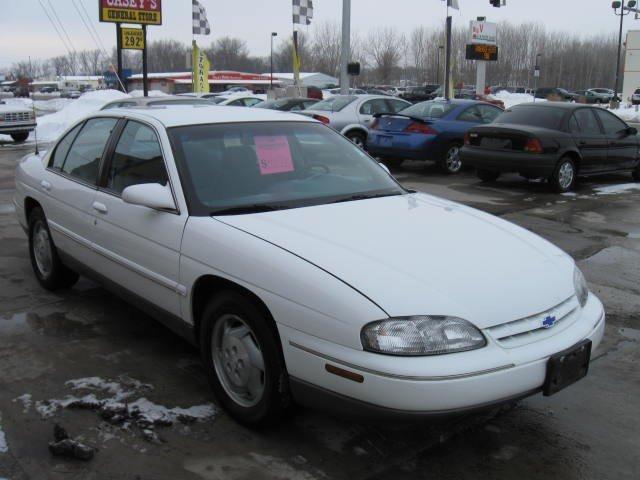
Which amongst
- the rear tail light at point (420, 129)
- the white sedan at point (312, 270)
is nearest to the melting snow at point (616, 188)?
the rear tail light at point (420, 129)

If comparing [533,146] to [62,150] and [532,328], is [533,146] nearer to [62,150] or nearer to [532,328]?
[62,150]

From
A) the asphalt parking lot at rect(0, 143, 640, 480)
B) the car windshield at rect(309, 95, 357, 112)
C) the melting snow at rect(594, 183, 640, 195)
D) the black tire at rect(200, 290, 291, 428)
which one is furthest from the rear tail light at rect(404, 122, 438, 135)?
the black tire at rect(200, 290, 291, 428)

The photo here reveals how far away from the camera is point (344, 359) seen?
257 cm

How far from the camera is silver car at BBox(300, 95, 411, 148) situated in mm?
14047

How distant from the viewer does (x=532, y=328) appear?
2.76 meters

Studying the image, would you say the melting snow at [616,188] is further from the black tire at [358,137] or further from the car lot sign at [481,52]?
the car lot sign at [481,52]

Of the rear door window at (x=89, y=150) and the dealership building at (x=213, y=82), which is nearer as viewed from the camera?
the rear door window at (x=89, y=150)

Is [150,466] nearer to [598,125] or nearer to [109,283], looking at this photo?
[109,283]

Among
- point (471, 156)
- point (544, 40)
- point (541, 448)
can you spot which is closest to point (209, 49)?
point (544, 40)

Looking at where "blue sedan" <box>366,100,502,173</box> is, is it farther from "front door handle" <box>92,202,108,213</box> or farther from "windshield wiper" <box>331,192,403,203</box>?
"front door handle" <box>92,202,108,213</box>

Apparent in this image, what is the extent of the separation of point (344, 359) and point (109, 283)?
7.19 feet

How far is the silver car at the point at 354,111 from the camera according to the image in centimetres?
1405

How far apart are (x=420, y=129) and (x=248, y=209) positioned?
9355mm

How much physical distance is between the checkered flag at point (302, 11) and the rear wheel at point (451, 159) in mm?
12184
